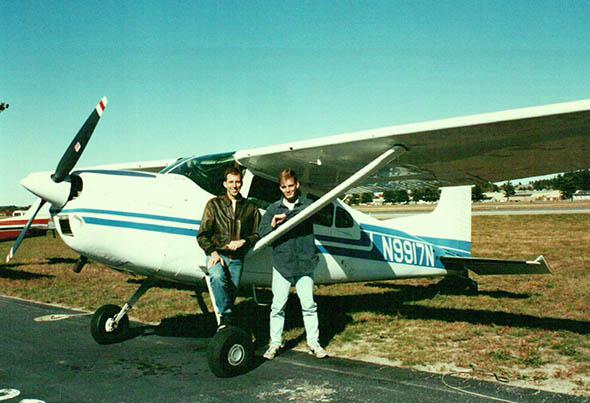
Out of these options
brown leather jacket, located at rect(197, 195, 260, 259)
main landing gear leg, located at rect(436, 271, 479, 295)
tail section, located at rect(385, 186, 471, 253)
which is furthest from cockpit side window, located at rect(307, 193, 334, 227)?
main landing gear leg, located at rect(436, 271, 479, 295)

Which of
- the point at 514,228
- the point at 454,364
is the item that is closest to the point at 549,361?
the point at 454,364

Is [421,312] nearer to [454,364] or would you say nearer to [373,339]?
[373,339]

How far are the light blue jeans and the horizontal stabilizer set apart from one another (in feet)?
10.0

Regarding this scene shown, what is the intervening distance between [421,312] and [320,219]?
2163 mm

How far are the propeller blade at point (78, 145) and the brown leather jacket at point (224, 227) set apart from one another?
143 cm

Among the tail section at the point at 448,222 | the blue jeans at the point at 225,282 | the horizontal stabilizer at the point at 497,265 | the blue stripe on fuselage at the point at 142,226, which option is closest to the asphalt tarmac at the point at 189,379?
the blue jeans at the point at 225,282

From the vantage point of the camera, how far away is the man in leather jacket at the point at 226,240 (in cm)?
433

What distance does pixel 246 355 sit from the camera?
4.28m

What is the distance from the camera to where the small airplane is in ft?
Result: 14.1

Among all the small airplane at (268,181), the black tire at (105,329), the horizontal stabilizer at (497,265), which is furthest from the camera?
the horizontal stabilizer at (497,265)

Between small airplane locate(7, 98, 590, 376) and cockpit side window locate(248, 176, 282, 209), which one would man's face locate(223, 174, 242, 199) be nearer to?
small airplane locate(7, 98, 590, 376)

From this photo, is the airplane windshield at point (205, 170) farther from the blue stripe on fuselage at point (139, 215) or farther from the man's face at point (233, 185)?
the man's face at point (233, 185)

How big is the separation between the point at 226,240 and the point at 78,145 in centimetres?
190

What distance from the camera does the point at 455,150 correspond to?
16.4 feet
